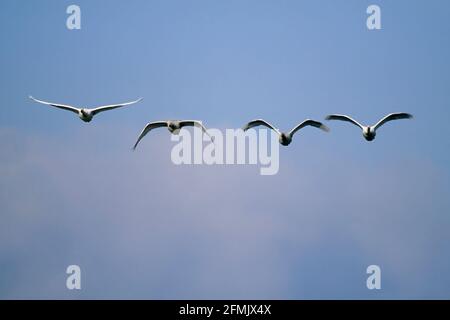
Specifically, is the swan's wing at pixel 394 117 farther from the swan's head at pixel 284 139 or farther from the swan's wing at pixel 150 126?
the swan's wing at pixel 150 126

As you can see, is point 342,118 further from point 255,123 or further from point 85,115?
point 85,115

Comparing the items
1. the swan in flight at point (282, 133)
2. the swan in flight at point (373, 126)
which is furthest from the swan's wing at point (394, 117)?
the swan in flight at point (282, 133)

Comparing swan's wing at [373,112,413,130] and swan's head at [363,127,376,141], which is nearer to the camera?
swan's head at [363,127,376,141]

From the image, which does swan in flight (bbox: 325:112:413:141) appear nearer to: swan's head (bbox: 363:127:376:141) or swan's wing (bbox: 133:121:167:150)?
swan's head (bbox: 363:127:376:141)

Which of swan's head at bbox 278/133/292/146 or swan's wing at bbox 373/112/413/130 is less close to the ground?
swan's wing at bbox 373/112/413/130

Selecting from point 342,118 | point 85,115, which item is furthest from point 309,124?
point 85,115

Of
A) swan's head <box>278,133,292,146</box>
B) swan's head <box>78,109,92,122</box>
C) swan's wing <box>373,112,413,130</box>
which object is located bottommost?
swan's head <box>278,133,292,146</box>

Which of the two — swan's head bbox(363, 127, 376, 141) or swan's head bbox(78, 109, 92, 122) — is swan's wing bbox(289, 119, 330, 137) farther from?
swan's head bbox(78, 109, 92, 122)

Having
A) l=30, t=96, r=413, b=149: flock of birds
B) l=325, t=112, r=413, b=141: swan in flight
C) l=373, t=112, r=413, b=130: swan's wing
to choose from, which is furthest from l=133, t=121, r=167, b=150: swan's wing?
l=373, t=112, r=413, b=130: swan's wing
